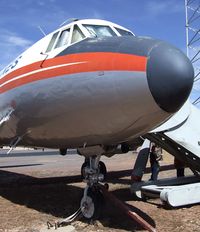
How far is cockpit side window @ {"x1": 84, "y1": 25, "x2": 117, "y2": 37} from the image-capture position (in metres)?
8.96

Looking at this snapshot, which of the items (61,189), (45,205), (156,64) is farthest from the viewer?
(61,189)

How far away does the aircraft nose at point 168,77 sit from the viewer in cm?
695

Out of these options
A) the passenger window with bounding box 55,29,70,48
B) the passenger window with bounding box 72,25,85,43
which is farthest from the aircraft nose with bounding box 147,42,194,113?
the passenger window with bounding box 55,29,70,48

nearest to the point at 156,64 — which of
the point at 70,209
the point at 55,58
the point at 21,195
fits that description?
the point at 55,58

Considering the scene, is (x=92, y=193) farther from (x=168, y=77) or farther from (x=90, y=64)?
(x=168, y=77)

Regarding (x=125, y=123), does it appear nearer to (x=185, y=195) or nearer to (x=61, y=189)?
(x=185, y=195)

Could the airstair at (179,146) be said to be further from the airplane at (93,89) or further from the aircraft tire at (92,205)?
the airplane at (93,89)

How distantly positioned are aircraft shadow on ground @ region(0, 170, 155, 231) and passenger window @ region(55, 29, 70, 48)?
12.6 ft

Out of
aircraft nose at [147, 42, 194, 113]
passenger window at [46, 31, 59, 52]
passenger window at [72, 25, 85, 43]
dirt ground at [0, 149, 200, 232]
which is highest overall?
passenger window at [46, 31, 59, 52]

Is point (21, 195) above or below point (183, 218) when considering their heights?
above

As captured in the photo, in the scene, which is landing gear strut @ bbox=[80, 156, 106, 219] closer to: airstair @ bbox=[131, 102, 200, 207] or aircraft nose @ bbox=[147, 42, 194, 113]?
airstair @ bbox=[131, 102, 200, 207]

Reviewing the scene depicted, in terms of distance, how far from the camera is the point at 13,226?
9.32 m

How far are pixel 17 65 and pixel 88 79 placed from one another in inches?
144

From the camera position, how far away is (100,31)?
29.8 ft
